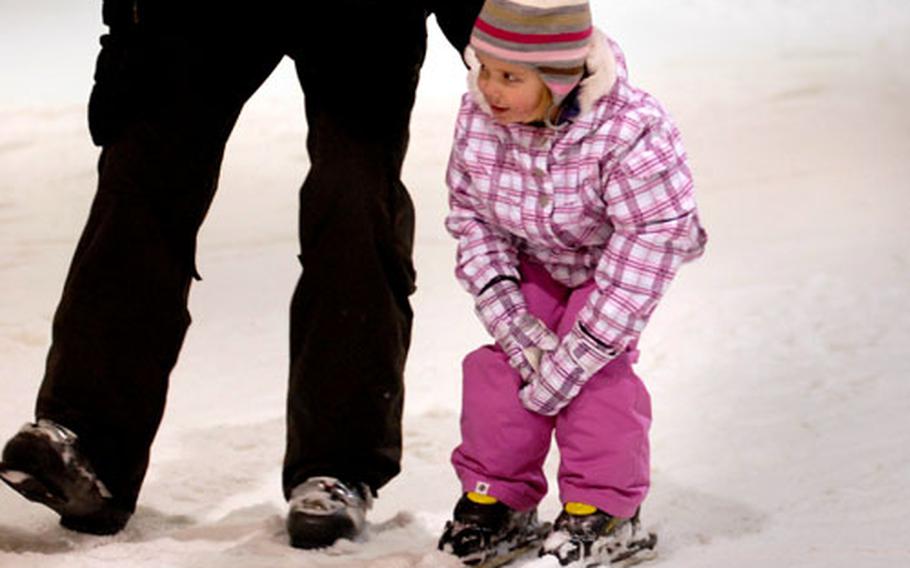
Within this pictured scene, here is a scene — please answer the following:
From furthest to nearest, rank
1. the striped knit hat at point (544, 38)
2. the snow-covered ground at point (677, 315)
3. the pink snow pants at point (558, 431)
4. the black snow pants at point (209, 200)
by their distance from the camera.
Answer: the snow-covered ground at point (677, 315) → the black snow pants at point (209, 200) → the pink snow pants at point (558, 431) → the striped knit hat at point (544, 38)

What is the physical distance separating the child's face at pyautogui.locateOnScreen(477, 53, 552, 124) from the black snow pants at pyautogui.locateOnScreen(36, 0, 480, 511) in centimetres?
24

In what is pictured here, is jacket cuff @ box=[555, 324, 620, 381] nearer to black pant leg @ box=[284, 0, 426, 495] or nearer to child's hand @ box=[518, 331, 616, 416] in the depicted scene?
child's hand @ box=[518, 331, 616, 416]

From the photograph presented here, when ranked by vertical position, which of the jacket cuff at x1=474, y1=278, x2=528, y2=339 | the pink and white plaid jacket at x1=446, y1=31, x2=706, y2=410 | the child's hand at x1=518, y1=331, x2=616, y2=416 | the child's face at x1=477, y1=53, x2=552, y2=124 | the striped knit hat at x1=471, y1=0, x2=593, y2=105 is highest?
the striped knit hat at x1=471, y1=0, x2=593, y2=105

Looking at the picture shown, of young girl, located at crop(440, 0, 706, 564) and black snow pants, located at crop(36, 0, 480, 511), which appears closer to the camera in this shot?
young girl, located at crop(440, 0, 706, 564)

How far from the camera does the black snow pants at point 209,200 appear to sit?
10.2 ft

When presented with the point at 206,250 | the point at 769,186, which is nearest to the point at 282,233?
the point at 206,250

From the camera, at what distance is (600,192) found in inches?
117

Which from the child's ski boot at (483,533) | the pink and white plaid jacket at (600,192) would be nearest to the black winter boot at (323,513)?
the child's ski boot at (483,533)

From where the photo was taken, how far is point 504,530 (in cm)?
308

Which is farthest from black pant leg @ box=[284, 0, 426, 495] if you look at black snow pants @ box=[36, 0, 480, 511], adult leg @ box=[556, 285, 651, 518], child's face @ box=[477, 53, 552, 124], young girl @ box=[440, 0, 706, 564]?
adult leg @ box=[556, 285, 651, 518]

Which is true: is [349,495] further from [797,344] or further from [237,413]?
[797,344]

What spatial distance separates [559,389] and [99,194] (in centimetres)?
77

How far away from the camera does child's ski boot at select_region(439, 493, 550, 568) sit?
119 inches

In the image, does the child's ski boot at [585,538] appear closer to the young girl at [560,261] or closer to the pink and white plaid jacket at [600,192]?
the young girl at [560,261]
